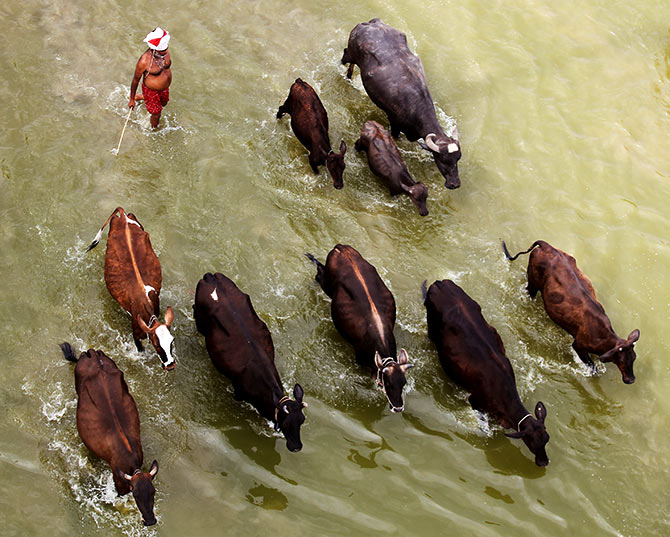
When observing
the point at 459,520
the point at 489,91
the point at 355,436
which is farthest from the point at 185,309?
the point at 489,91

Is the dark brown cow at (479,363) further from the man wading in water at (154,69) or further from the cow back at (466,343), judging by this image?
the man wading in water at (154,69)

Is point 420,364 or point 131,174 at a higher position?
point 420,364

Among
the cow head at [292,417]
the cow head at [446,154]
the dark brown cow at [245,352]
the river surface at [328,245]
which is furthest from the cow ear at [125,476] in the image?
the cow head at [446,154]

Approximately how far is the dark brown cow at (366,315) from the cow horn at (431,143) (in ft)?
7.65

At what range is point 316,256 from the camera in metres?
9.43

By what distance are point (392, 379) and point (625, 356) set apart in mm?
2798

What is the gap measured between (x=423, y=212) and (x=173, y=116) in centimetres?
394

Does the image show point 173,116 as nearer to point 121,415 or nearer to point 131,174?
point 131,174

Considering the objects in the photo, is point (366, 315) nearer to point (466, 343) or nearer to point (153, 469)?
point (466, 343)

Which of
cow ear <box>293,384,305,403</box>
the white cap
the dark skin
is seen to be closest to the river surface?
cow ear <box>293,384,305,403</box>

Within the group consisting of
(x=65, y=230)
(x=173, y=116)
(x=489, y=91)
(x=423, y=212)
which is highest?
(x=489, y=91)

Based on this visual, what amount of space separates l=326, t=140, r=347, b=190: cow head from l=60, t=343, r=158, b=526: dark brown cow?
4072 millimetres

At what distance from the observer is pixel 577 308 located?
8.71m

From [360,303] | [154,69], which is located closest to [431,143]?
[360,303]
